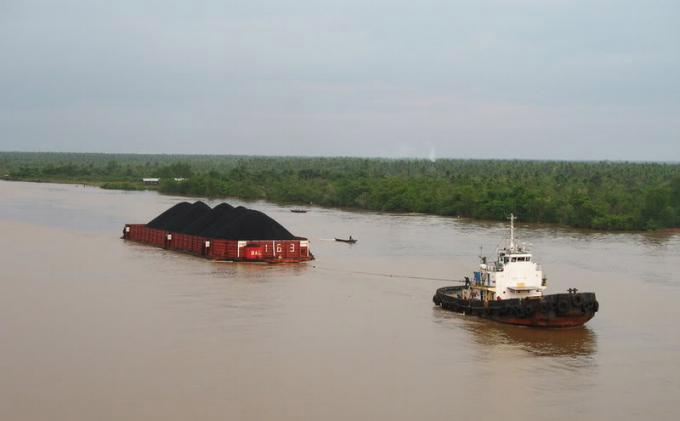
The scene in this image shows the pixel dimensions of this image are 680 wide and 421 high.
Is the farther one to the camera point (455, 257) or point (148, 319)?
point (455, 257)

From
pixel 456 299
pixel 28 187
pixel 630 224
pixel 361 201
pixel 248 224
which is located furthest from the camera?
pixel 28 187

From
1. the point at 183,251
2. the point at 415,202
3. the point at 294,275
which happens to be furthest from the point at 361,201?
the point at 294,275

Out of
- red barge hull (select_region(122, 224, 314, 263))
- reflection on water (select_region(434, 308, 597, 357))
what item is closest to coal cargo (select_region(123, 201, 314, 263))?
red barge hull (select_region(122, 224, 314, 263))

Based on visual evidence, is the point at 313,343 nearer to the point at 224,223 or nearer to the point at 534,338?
the point at 534,338

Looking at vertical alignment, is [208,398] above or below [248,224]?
below

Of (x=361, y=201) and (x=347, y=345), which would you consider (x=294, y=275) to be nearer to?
(x=347, y=345)

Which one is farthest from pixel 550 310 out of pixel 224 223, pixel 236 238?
pixel 224 223

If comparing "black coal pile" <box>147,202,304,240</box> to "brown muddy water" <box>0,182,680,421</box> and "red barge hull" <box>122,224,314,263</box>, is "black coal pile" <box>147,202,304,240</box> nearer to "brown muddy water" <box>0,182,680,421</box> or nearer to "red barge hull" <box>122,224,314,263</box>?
"red barge hull" <box>122,224,314,263</box>
